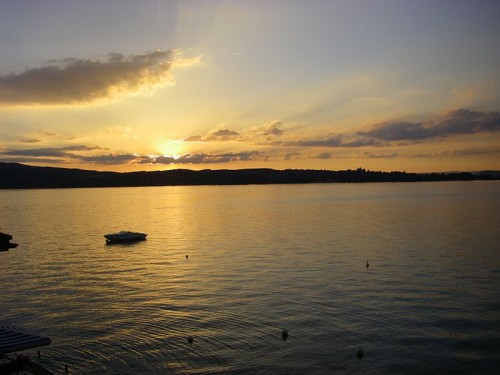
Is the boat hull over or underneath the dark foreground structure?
underneath

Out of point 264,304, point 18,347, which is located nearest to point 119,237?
point 264,304

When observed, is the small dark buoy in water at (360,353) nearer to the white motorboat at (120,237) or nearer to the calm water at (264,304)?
the calm water at (264,304)

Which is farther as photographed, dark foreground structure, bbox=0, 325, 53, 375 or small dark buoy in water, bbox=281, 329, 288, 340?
small dark buoy in water, bbox=281, 329, 288, 340

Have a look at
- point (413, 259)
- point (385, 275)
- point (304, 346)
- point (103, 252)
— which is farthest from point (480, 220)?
point (304, 346)

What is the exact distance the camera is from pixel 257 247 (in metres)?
64.8

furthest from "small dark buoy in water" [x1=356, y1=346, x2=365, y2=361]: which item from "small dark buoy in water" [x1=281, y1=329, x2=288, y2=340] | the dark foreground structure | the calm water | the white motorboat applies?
the white motorboat

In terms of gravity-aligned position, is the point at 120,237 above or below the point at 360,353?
above

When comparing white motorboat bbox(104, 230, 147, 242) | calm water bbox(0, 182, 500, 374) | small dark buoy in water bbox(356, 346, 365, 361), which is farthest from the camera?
white motorboat bbox(104, 230, 147, 242)

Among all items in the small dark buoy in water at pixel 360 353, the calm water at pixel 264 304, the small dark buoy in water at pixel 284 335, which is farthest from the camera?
the small dark buoy in water at pixel 284 335

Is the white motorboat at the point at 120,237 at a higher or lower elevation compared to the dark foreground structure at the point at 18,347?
lower

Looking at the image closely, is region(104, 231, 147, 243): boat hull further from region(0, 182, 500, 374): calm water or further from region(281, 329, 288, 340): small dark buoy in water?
region(281, 329, 288, 340): small dark buoy in water

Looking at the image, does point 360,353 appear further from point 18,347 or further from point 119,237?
point 119,237

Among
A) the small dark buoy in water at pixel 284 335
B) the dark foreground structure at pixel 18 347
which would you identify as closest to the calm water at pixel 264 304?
the small dark buoy in water at pixel 284 335

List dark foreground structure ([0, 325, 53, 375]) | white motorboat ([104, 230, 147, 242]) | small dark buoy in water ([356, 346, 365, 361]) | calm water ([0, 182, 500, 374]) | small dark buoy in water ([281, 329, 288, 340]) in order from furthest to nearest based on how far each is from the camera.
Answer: white motorboat ([104, 230, 147, 242]) → small dark buoy in water ([281, 329, 288, 340]) → calm water ([0, 182, 500, 374]) → small dark buoy in water ([356, 346, 365, 361]) → dark foreground structure ([0, 325, 53, 375])
